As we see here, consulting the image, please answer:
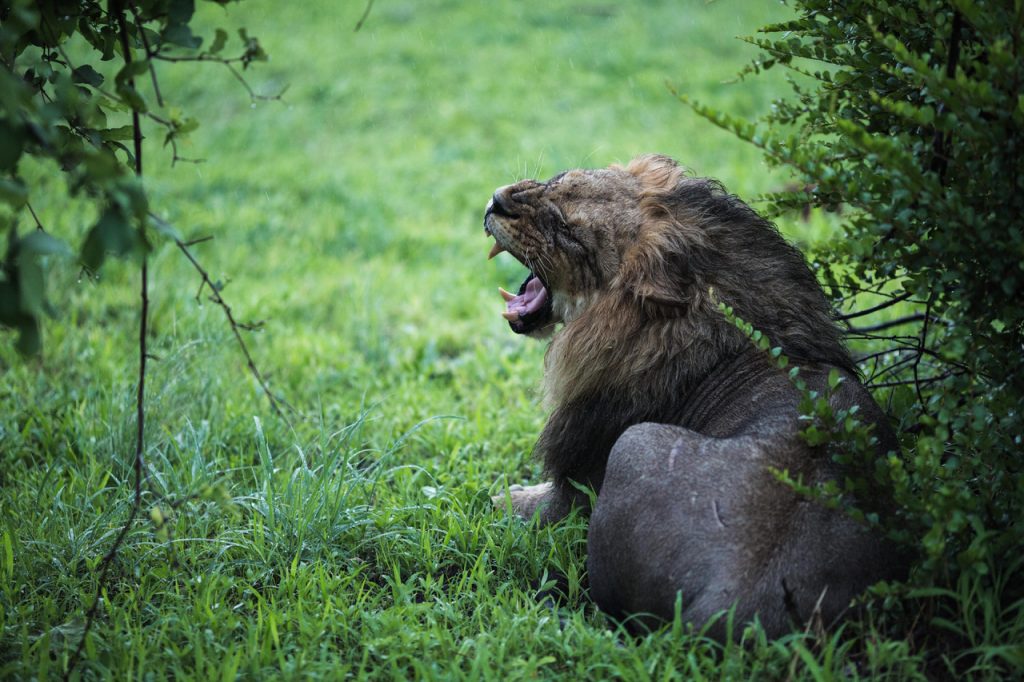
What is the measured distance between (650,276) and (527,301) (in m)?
0.71

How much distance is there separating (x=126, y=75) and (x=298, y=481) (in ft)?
6.02

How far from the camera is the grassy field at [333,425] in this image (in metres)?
2.80

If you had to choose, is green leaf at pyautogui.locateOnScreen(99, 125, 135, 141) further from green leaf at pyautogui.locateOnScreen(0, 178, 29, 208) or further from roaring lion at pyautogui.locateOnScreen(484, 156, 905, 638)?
roaring lion at pyautogui.locateOnScreen(484, 156, 905, 638)

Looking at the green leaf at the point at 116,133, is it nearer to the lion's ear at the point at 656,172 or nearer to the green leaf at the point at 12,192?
the green leaf at the point at 12,192

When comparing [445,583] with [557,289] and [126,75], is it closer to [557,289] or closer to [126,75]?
[557,289]

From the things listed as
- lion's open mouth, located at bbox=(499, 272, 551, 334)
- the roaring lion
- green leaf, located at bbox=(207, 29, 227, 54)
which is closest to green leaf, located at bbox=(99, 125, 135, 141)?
green leaf, located at bbox=(207, 29, 227, 54)

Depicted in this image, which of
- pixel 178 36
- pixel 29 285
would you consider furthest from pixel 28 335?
pixel 178 36

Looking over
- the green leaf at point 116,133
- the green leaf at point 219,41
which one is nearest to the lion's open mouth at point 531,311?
the green leaf at point 219,41

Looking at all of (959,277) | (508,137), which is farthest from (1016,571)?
(508,137)

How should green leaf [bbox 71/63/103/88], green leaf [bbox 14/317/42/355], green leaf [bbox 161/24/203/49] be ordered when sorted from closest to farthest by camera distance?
green leaf [bbox 14/317/42/355] < green leaf [bbox 161/24/203/49] < green leaf [bbox 71/63/103/88]

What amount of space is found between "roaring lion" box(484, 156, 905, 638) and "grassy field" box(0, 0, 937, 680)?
17cm

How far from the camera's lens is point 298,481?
3.71 metres

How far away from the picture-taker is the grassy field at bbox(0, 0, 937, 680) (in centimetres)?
280

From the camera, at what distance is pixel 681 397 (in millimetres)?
3301
